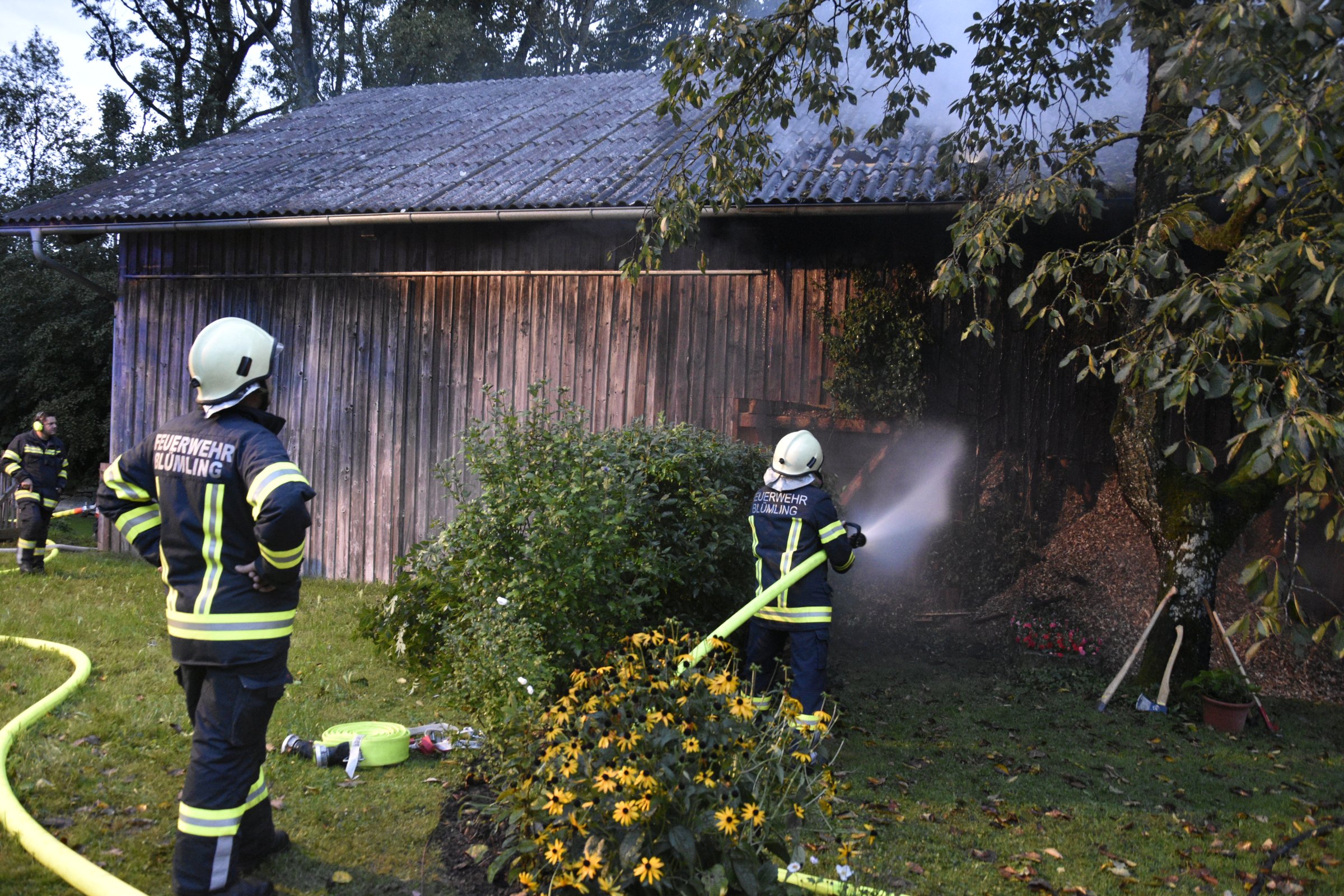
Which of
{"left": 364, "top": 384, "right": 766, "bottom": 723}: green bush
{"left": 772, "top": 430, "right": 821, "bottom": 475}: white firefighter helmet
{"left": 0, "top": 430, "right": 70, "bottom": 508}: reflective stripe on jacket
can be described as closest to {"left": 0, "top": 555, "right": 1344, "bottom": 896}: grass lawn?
{"left": 364, "top": 384, "right": 766, "bottom": 723}: green bush

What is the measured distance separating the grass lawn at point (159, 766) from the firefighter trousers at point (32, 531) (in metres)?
1.87

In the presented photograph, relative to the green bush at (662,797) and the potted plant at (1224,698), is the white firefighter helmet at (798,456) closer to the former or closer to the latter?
the green bush at (662,797)

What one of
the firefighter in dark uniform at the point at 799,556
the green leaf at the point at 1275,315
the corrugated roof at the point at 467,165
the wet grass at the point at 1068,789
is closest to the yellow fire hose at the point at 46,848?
the wet grass at the point at 1068,789

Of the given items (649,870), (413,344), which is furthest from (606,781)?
(413,344)

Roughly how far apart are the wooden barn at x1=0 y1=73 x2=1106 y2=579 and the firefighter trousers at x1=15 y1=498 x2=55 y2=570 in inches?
70.8

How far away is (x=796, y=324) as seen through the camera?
8.70 metres

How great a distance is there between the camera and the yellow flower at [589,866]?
8.67ft

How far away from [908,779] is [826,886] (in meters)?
1.96

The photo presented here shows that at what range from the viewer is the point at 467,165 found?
34.6 feet

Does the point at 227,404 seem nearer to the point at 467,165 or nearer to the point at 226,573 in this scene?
the point at 226,573

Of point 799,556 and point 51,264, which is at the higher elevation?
point 51,264

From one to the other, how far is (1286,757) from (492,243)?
8.22 m

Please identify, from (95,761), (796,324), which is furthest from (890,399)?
(95,761)

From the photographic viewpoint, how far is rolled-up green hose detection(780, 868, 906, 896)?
3209 mm
